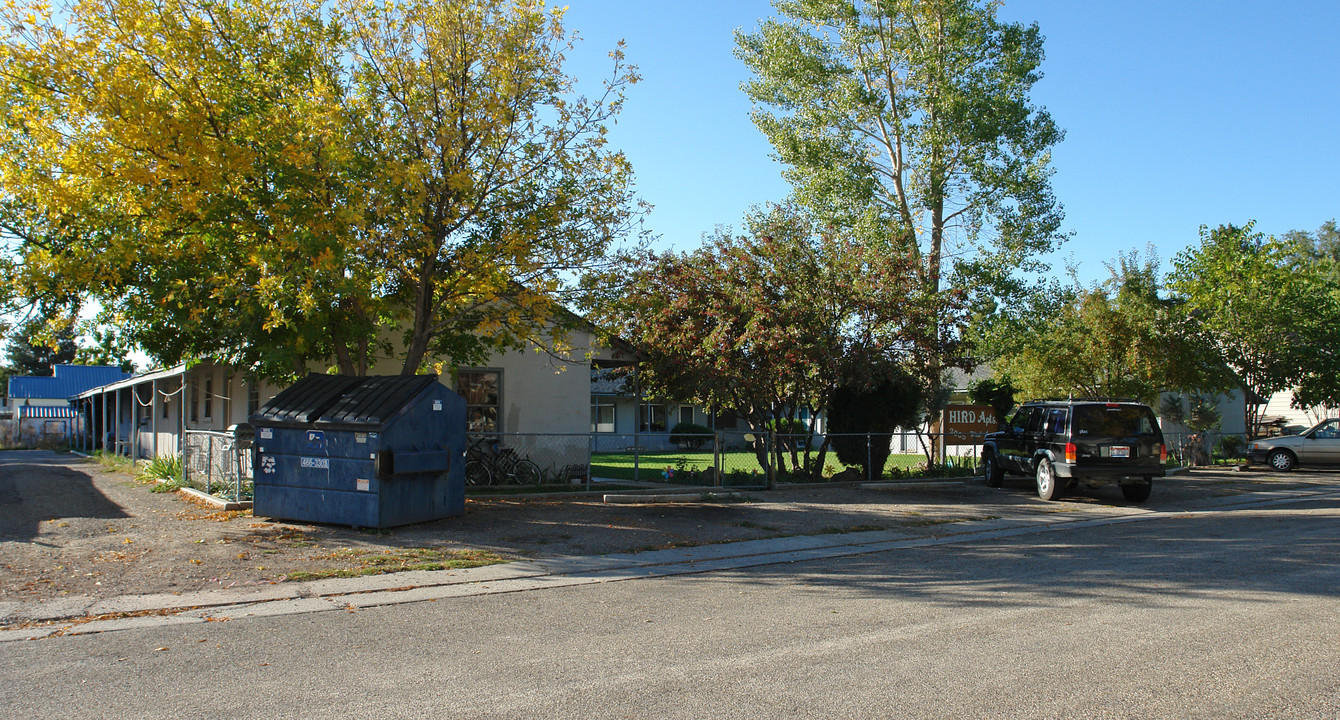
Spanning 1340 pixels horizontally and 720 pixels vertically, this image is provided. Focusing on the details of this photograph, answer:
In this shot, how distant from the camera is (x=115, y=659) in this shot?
227 inches

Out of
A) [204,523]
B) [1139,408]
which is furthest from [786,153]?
[204,523]

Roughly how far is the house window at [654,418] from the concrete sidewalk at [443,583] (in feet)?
84.4

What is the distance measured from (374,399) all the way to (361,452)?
0.79 meters

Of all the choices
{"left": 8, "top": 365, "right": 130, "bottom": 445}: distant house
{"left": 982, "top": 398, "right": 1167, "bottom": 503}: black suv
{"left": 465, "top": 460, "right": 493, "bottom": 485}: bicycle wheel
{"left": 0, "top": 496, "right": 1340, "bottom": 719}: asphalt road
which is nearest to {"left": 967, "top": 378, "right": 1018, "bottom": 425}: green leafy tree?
{"left": 982, "top": 398, "right": 1167, "bottom": 503}: black suv

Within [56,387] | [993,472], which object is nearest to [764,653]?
[993,472]

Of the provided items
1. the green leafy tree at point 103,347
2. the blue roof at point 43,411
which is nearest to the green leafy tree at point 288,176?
the green leafy tree at point 103,347

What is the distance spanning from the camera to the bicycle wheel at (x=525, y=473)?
16594mm

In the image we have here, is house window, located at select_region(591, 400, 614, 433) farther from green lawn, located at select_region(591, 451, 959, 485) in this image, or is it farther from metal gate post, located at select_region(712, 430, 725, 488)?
metal gate post, located at select_region(712, 430, 725, 488)

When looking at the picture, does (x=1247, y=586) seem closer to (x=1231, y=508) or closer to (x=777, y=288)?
(x=1231, y=508)

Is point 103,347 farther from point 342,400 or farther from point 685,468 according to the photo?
point 685,468

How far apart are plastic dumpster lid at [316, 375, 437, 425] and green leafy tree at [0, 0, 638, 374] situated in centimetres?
108

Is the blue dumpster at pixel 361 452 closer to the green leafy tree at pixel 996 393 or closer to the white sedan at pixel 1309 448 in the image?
the green leafy tree at pixel 996 393

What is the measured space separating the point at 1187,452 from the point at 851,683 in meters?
24.8

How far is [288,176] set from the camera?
1152 centimetres
